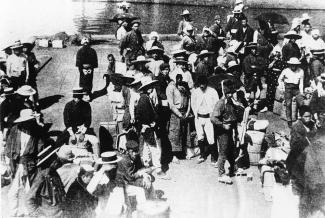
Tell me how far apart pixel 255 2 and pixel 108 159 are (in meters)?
30.5

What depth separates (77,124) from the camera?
31.4 feet

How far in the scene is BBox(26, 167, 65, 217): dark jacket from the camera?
22.3ft

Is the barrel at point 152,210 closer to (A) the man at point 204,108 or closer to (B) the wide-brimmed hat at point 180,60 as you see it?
(A) the man at point 204,108

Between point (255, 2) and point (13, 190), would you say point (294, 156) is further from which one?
point (255, 2)

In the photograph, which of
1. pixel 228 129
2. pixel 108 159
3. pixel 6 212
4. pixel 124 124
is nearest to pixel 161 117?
pixel 124 124

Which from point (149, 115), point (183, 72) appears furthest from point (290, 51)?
point (149, 115)

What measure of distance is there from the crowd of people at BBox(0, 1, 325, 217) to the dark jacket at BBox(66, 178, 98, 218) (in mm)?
15

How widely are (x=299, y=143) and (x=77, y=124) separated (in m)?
4.48

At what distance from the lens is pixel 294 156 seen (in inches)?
306

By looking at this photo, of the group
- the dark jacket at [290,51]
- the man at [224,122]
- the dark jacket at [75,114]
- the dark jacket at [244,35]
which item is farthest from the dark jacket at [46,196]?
the dark jacket at [244,35]

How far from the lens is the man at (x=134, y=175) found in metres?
7.51

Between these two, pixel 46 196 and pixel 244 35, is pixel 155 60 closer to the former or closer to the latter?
pixel 244 35

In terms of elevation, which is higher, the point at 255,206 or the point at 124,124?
the point at 124,124

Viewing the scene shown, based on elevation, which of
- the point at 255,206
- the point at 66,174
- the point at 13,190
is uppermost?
the point at 66,174
